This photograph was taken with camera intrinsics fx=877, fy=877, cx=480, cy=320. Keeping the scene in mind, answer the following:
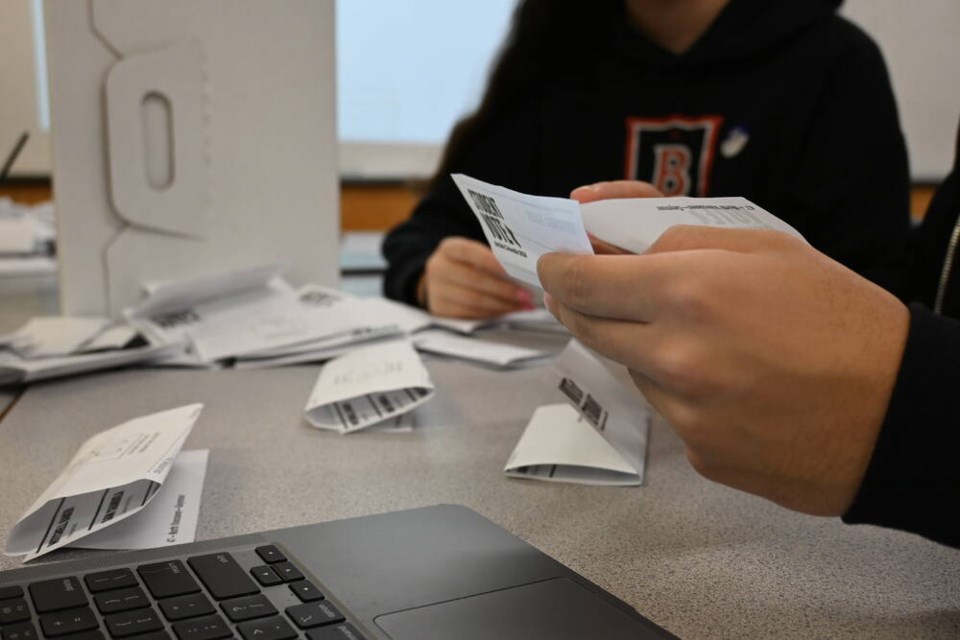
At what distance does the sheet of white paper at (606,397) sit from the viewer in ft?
1.78

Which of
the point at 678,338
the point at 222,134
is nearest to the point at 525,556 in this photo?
the point at 678,338

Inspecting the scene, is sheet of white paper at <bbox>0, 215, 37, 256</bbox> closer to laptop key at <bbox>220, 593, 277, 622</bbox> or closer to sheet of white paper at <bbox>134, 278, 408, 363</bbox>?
sheet of white paper at <bbox>134, 278, 408, 363</bbox>

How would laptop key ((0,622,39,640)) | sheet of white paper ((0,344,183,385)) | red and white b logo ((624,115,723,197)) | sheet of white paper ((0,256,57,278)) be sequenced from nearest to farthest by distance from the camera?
laptop key ((0,622,39,640))
sheet of white paper ((0,344,183,385))
red and white b logo ((624,115,723,197))
sheet of white paper ((0,256,57,278))

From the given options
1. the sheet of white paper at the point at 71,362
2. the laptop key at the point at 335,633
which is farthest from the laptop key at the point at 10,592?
the sheet of white paper at the point at 71,362

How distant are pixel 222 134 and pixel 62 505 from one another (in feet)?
2.03

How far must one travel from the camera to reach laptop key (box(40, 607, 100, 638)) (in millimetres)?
296

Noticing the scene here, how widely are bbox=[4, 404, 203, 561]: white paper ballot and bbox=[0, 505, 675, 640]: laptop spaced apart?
0.24 feet

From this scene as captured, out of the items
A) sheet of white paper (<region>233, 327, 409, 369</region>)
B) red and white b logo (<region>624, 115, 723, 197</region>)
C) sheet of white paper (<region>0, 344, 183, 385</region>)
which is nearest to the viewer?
sheet of white paper (<region>0, 344, 183, 385</region>)

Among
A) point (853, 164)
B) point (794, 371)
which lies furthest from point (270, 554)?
point (853, 164)

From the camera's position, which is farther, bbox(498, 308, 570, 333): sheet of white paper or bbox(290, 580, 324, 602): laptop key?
bbox(498, 308, 570, 333): sheet of white paper

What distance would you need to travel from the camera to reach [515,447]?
0.58 m

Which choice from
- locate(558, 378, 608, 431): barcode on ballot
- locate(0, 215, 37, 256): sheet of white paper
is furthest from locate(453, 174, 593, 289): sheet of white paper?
locate(0, 215, 37, 256): sheet of white paper

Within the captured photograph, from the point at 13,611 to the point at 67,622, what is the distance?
23 millimetres

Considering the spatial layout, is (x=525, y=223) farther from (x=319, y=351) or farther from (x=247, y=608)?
(x=319, y=351)
